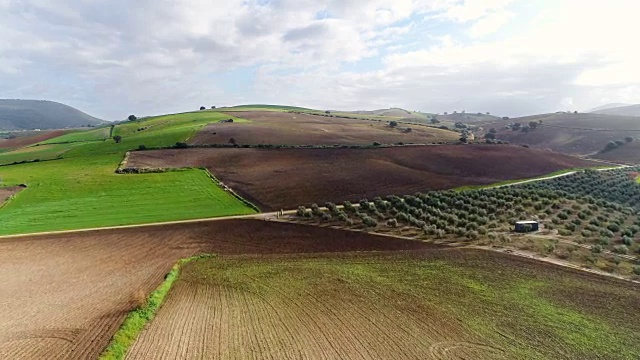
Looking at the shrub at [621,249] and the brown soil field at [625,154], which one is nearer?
the shrub at [621,249]

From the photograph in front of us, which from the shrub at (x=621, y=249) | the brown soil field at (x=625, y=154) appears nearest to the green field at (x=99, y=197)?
the shrub at (x=621, y=249)

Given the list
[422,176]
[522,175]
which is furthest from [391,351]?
[522,175]

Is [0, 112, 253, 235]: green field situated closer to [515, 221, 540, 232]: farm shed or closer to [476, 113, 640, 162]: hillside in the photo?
[515, 221, 540, 232]: farm shed

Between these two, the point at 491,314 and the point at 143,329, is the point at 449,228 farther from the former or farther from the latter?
the point at 143,329

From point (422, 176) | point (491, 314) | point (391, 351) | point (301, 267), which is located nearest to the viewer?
point (391, 351)

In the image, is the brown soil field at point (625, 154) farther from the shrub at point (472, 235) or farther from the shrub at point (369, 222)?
the shrub at point (369, 222)

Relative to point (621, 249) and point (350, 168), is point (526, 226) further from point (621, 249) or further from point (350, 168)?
point (350, 168)
